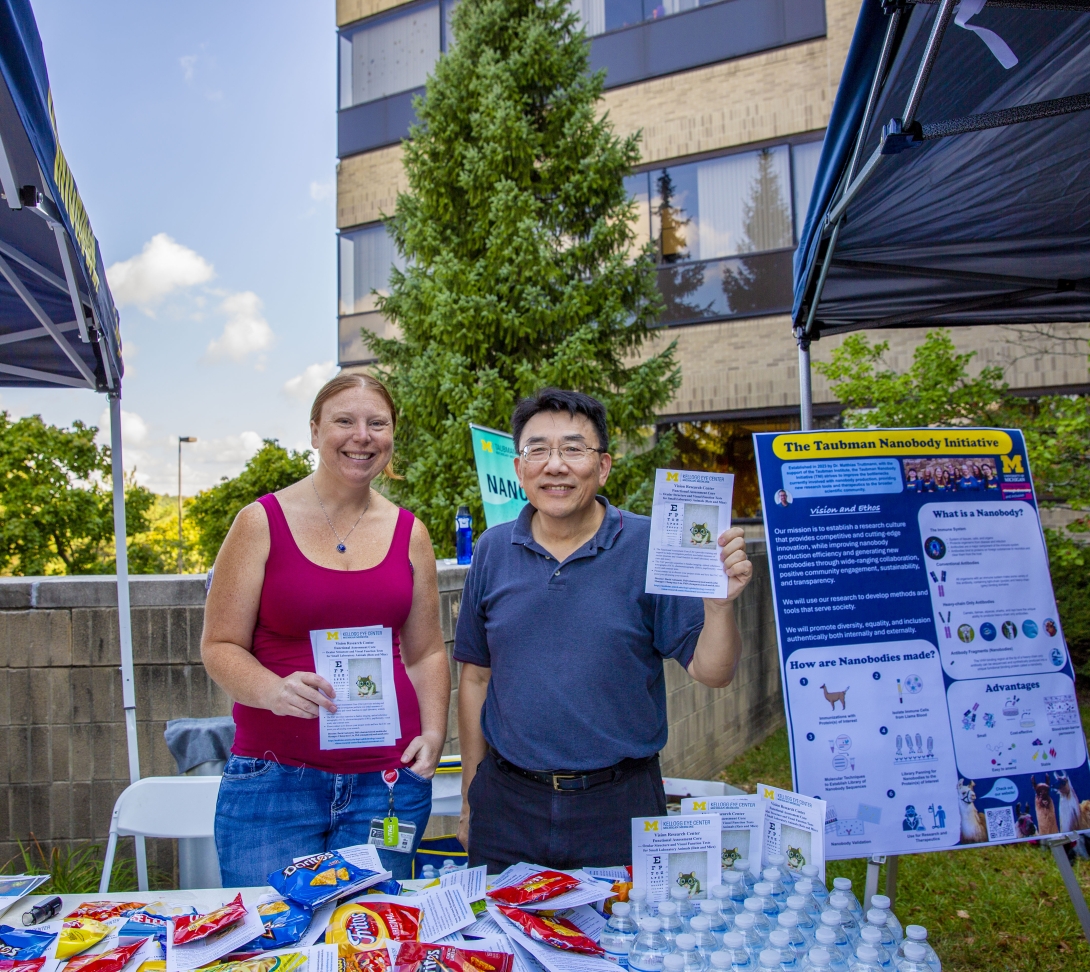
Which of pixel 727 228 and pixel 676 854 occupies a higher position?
pixel 727 228

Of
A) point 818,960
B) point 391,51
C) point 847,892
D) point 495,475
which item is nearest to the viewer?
point 818,960

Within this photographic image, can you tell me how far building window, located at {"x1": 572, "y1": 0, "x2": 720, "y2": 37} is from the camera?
33.9 ft

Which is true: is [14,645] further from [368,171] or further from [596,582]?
[368,171]

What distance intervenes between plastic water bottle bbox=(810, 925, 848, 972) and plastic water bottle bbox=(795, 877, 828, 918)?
0.49 ft

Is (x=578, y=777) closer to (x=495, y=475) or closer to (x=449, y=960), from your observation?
(x=449, y=960)

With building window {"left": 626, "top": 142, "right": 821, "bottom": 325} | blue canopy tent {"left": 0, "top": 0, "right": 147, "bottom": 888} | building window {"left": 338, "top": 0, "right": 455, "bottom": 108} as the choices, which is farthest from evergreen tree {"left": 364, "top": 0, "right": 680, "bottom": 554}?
blue canopy tent {"left": 0, "top": 0, "right": 147, "bottom": 888}

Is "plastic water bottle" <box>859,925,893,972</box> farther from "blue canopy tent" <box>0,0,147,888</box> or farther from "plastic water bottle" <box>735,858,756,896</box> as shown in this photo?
"blue canopy tent" <box>0,0,147,888</box>

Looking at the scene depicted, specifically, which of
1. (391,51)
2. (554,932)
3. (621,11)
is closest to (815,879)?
(554,932)

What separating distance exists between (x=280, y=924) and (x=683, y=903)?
76 cm

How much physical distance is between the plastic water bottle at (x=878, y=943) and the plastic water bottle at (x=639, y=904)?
381mm

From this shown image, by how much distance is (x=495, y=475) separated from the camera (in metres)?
4.34

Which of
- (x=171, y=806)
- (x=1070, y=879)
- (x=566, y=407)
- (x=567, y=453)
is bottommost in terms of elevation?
(x=1070, y=879)

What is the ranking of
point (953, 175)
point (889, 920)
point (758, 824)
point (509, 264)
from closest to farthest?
1. point (889, 920)
2. point (758, 824)
3. point (953, 175)
4. point (509, 264)

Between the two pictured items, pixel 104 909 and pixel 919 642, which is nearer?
pixel 104 909
